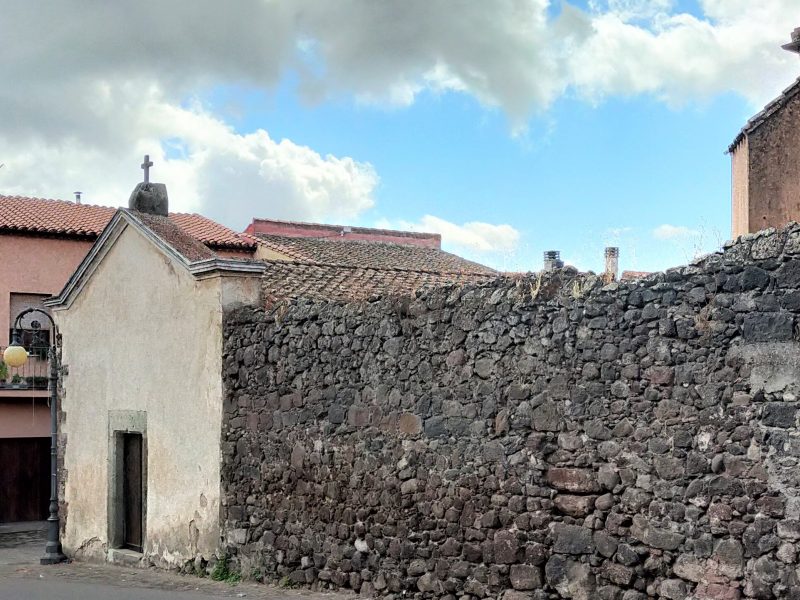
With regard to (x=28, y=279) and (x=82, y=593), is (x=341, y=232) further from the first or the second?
(x=82, y=593)

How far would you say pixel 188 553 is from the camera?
12148mm

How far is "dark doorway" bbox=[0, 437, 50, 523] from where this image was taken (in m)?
21.7

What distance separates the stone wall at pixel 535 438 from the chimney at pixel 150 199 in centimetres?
391

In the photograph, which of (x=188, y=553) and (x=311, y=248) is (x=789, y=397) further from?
(x=311, y=248)

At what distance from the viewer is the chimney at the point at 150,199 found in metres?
14.6

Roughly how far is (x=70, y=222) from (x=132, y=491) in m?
10.9

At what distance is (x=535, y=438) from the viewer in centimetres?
831

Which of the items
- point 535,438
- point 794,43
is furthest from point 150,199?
point 794,43

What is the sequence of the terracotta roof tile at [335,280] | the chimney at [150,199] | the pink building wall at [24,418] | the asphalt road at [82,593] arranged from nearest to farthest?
the asphalt road at [82,593] → the terracotta roof tile at [335,280] → the chimney at [150,199] → the pink building wall at [24,418]

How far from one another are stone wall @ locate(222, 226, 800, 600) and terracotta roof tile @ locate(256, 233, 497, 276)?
356 inches

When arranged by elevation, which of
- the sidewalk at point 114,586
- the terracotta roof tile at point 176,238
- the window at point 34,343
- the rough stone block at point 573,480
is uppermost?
the terracotta roof tile at point 176,238

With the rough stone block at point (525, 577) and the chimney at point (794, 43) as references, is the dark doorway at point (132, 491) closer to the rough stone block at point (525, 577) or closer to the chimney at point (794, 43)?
the rough stone block at point (525, 577)

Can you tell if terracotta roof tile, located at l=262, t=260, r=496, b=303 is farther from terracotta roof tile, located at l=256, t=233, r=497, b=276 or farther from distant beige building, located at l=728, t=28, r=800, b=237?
terracotta roof tile, located at l=256, t=233, r=497, b=276

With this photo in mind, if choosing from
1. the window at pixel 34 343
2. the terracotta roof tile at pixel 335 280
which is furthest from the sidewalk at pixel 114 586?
the window at pixel 34 343
